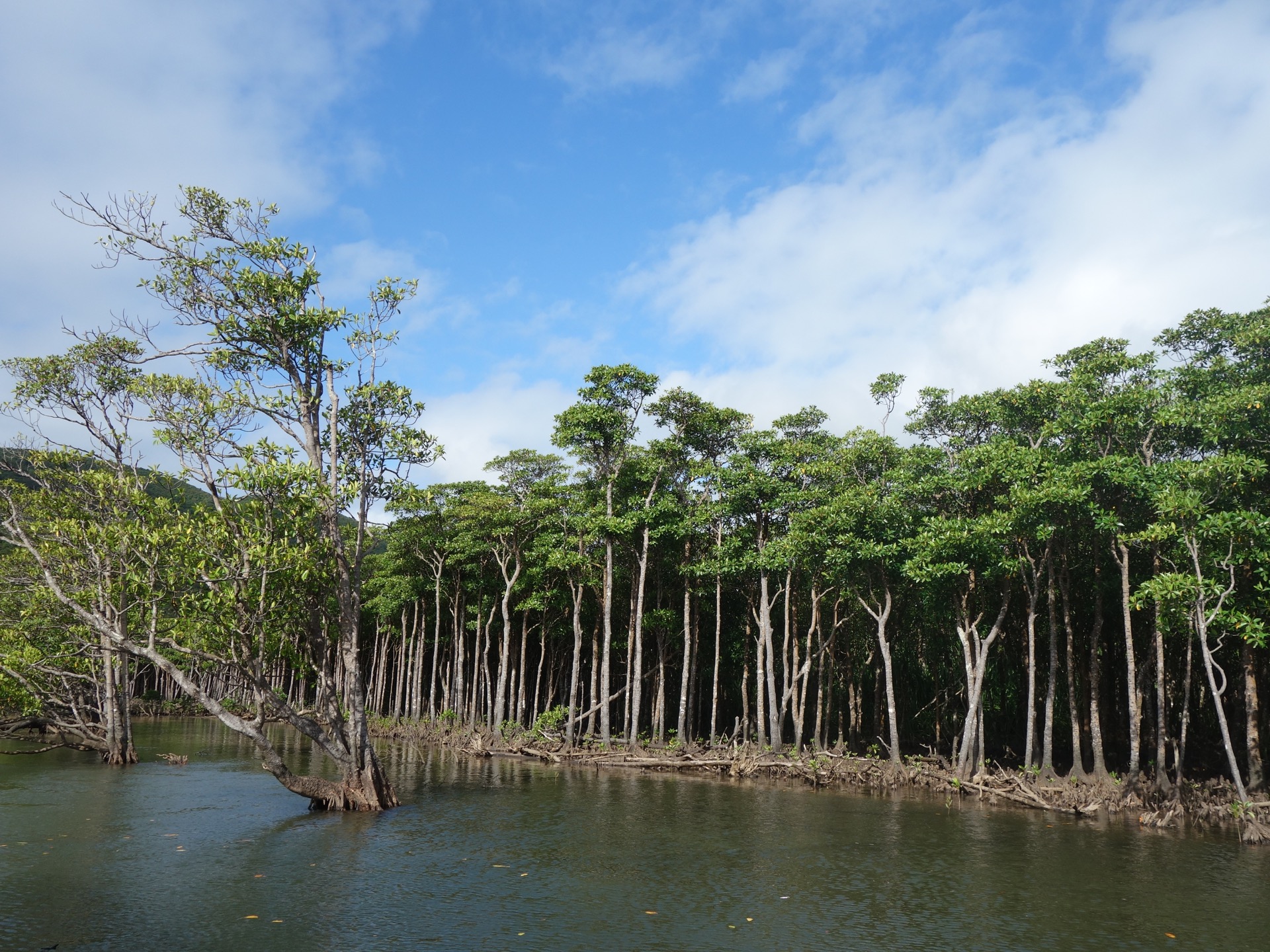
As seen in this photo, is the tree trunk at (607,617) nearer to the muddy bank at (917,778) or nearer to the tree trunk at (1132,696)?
the muddy bank at (917,778)

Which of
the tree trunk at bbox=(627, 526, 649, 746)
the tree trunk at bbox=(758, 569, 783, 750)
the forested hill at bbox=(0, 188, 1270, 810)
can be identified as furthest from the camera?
the tree trunk at bbox=(627, 526, 649, 746)

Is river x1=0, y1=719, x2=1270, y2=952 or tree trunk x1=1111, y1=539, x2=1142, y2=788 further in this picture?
tree trunk x1=1111, y1=539, x2=1142, y2=788

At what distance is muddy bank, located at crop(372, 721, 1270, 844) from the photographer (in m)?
23.4

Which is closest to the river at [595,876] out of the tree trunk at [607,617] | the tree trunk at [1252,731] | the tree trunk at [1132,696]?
the tree trunk at [1132,696]

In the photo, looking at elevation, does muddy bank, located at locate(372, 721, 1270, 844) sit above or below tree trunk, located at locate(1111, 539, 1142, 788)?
below

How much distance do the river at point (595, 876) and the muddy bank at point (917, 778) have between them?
4.45ft

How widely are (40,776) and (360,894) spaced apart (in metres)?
22.6

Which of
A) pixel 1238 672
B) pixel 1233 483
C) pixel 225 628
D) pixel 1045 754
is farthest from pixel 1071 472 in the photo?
pixel 225 628

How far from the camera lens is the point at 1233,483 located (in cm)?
2283

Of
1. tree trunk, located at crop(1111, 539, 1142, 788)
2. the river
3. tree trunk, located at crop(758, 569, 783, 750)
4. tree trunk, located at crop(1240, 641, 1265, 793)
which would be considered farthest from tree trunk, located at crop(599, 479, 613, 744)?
tree trunk, located at crop(1240, 641, 1265, 793)

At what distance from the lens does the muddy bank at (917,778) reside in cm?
2341

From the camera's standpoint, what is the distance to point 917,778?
102 ft

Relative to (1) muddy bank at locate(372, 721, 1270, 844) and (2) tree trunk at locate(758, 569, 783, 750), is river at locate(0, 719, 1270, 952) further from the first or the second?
(2) tree trunk at locate(758, 569, 783, 750)

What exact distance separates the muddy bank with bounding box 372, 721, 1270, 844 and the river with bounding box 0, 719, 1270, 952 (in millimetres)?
1357
